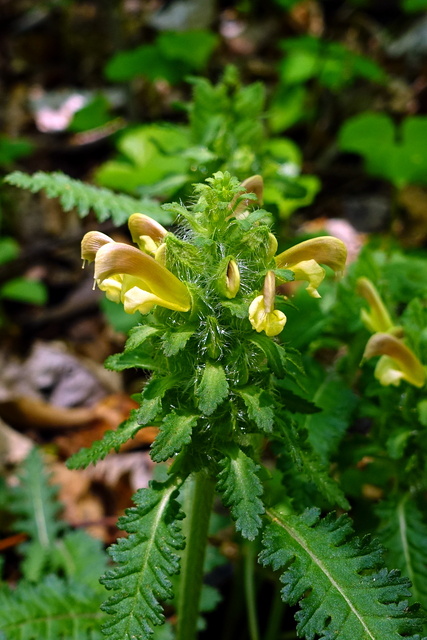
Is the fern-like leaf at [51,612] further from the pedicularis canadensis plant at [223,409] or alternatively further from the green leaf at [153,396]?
the green leaf at [153,396]

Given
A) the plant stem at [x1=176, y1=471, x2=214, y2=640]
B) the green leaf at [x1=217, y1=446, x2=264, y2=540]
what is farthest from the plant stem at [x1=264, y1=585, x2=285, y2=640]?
the green leaf at [x1=217, y1=446, x2=264, y2=540]

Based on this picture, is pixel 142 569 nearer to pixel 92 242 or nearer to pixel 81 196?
pixel 92 242

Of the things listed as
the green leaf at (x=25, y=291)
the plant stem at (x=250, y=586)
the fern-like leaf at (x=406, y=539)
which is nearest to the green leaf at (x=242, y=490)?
the fern-like leaf at (x=406, y=539)

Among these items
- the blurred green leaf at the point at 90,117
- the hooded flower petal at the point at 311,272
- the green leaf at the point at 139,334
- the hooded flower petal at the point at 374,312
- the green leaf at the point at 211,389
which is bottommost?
the blurred green leaf at the point at 90,117

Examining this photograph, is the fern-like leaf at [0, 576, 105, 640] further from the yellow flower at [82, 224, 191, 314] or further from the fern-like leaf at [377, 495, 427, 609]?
the yellow flower at [82, 224, 191, 314]

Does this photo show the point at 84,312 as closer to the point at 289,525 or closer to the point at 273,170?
the point at 273,170
